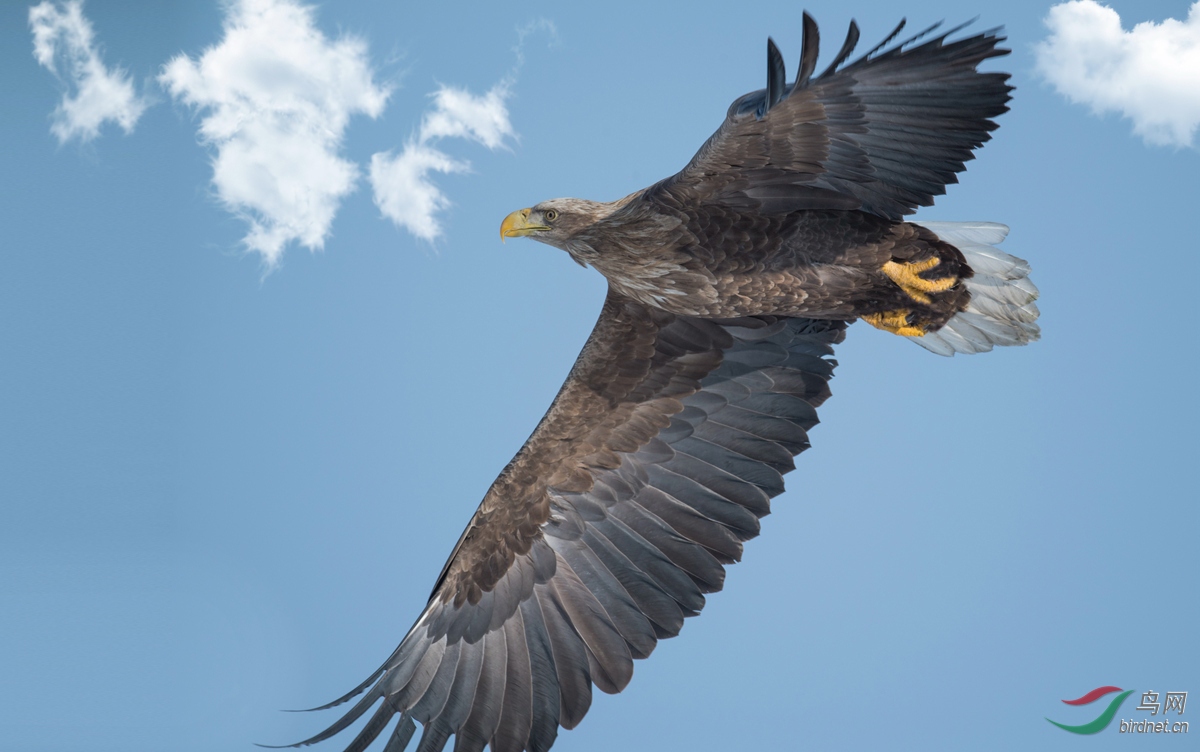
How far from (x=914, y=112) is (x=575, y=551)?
117 inches

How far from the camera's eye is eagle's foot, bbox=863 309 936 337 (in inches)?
211

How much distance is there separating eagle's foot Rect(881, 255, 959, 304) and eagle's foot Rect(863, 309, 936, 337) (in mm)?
119

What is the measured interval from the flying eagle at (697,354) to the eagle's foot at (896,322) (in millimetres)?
13

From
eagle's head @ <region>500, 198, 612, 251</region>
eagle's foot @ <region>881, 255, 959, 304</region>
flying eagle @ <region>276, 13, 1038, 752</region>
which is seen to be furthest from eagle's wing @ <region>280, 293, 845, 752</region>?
eagle's head @ <region>500, 198, 612, 251</region>

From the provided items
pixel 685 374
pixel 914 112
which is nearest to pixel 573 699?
pixel 685 374

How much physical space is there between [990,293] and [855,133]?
1.44 metres

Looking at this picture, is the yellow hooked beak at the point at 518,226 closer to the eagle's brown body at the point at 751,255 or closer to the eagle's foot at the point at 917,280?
the eagle's brown body at the point at 751,255

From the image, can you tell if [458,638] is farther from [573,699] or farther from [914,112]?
[914,112]

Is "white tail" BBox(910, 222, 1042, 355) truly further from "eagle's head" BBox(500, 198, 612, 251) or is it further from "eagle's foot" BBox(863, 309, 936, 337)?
"eagle's head" BBox(500, 198, 612, 251)

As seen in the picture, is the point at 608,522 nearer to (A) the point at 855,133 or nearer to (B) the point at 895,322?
(B) the point at 895,322

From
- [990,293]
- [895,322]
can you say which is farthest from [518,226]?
[990,293]

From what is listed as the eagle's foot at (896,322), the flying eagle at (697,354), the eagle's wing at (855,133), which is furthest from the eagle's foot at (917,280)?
the eagle's wing at (855,133)

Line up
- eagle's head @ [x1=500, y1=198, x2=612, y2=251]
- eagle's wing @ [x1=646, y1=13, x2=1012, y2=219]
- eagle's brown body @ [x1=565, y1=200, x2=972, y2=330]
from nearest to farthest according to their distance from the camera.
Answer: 1. eagle's wing @ [x1=646, y1=13, x2=1012, y2=219]
2. eagle's brown body @ [x1=565, y1=200, x2=972, y2=330]
3. eagle's head @ [x1=500, y1=198, x2=612, y2=251]

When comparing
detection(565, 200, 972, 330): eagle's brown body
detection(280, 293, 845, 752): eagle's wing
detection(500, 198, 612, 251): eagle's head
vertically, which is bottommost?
detection(280, 293, 845, 752): eagle's wing
